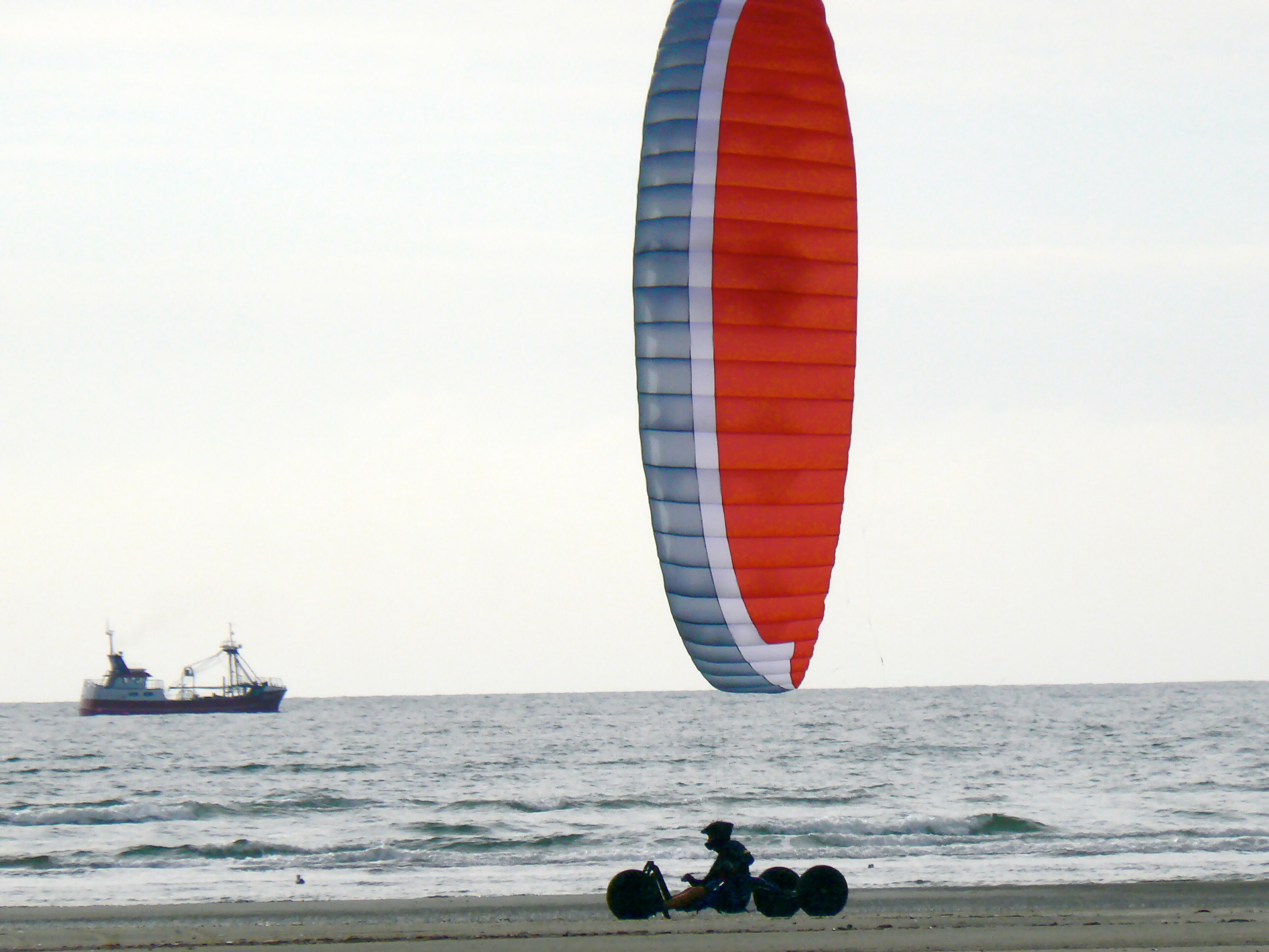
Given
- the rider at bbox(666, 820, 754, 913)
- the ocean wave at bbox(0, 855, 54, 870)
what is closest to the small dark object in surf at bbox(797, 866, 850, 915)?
the rider at bbox(666, 820, 754, 913)

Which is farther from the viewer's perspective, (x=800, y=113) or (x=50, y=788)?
(x=50, y=788)

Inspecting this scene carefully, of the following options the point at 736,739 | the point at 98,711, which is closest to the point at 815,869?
the point at 736,739

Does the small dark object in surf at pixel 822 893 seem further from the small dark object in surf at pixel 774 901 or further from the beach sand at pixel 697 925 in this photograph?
the beach sand at pixel 697 925

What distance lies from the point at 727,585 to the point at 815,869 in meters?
4.27

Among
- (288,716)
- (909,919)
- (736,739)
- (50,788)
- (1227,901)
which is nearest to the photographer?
(909,919)

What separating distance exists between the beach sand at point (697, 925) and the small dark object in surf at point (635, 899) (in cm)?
16

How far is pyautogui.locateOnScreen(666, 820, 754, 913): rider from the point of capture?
12.5m

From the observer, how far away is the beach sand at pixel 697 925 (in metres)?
12.3

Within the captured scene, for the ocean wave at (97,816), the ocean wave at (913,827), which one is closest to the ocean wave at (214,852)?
the ocean wave at (97,816)

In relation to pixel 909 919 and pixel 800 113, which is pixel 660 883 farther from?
pixel 800 113

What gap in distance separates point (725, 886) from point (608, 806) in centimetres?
2182

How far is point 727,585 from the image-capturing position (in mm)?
9859

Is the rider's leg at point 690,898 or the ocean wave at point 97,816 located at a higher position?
the rider's leg at point 690,898

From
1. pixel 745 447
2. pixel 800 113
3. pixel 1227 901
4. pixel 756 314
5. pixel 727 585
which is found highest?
pixel 800 113
